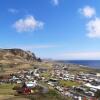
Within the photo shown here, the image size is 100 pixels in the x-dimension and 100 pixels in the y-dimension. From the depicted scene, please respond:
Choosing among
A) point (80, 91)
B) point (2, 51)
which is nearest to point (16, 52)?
point (2, 51)

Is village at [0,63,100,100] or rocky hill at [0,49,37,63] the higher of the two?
rocky hill at [0,49,37,63]

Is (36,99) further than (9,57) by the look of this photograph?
No

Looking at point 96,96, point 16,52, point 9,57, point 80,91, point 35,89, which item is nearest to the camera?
point 96,96

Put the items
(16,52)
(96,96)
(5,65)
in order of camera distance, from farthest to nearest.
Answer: (16,52), (5,65), (96,96)

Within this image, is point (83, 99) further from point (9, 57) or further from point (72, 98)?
point (9, 57)

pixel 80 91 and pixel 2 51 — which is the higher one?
pixel 2 51

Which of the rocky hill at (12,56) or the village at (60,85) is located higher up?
the rocky hill at (12,56)

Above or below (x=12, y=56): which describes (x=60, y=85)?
below

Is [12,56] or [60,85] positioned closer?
[60,85]

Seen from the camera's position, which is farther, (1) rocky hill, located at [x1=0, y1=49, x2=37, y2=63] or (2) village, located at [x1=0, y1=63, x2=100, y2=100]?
(1) rocky hill, located at [x1=0, y1=49, x2=37, y2=63]

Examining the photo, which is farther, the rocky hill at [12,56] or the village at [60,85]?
the rocky hill at [12,56]
